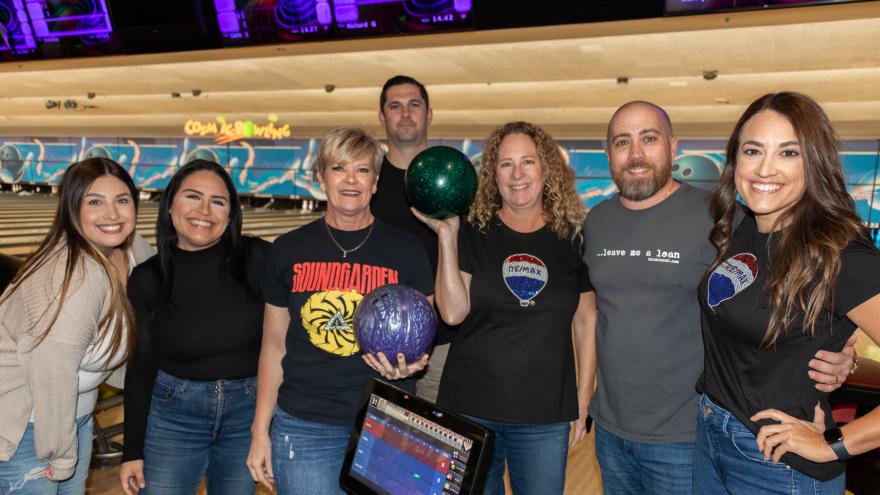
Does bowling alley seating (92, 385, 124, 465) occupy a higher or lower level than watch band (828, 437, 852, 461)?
lower

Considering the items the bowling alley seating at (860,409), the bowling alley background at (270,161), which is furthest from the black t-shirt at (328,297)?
the bowling alley background at (270,161)

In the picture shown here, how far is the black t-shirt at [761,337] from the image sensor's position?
1.05m

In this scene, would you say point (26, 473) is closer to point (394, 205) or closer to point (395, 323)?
point (395, 323)

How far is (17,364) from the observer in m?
1.43

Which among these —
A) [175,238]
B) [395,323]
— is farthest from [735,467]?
[175,238]

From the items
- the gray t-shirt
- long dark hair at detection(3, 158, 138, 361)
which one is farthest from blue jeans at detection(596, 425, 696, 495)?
long dark hair at detection(3, 158, 138, 361)

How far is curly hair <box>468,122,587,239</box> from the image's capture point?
60.6 inches

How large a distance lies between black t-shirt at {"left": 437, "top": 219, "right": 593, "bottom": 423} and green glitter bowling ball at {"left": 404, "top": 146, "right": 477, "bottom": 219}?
195 millimetres

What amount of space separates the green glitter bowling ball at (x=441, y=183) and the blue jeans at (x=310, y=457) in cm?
52

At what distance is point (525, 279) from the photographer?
1456mm

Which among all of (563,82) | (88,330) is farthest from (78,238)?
(563,82)

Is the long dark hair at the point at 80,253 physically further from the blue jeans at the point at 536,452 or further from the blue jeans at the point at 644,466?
the blue jeans at the point at 644,466

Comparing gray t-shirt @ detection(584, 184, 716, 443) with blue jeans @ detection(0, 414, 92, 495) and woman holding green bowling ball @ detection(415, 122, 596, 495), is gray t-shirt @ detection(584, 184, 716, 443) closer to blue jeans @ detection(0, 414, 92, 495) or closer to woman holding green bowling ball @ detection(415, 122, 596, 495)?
woman holding green bowling ball @ detection(415, 122, 596, 495)

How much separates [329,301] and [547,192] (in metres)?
0.60
